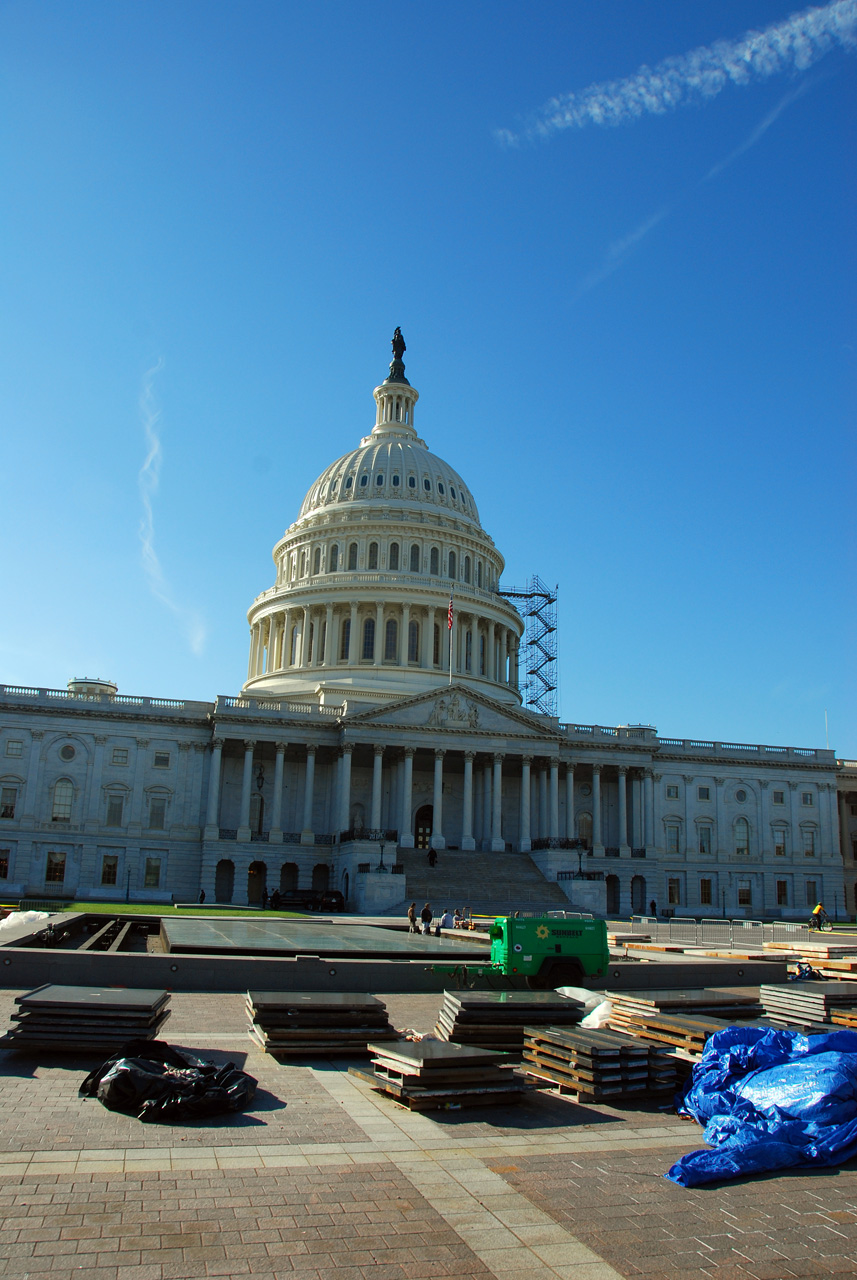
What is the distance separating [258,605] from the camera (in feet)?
326

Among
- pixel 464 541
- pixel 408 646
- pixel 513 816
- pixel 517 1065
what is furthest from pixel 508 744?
pixel 517 1065

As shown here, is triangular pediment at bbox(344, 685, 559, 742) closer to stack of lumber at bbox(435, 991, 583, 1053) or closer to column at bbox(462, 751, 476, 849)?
column at bbox(462, 751, 476, 849)

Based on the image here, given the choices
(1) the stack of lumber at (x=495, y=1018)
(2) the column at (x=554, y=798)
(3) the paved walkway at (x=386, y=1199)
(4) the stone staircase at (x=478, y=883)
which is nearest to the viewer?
(3) the paved walkway at (x=386, y=1199)

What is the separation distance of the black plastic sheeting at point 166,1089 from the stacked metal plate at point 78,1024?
1.77 m

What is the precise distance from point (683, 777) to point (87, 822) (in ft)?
152

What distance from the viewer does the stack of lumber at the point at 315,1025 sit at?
16.2m

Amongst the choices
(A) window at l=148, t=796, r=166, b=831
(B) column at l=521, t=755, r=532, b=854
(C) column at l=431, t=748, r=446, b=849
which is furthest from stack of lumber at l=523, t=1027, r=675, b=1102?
(A) window at l=148, t=796, r=166, b=831

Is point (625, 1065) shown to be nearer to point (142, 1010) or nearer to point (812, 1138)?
point (812, 1138)

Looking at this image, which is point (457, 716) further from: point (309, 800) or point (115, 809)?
point (115, 809)

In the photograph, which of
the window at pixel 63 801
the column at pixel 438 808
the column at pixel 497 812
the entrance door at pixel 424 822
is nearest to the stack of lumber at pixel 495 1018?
the column at pixel 438 808

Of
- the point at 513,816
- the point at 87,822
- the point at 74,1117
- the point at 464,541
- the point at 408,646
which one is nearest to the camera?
the point at 74,1117

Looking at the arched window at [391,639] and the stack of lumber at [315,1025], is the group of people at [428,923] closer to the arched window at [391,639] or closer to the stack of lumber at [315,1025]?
the stack of lumber at [315,1025]

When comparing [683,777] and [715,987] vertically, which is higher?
[683,777]

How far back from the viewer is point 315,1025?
16.4 metres
